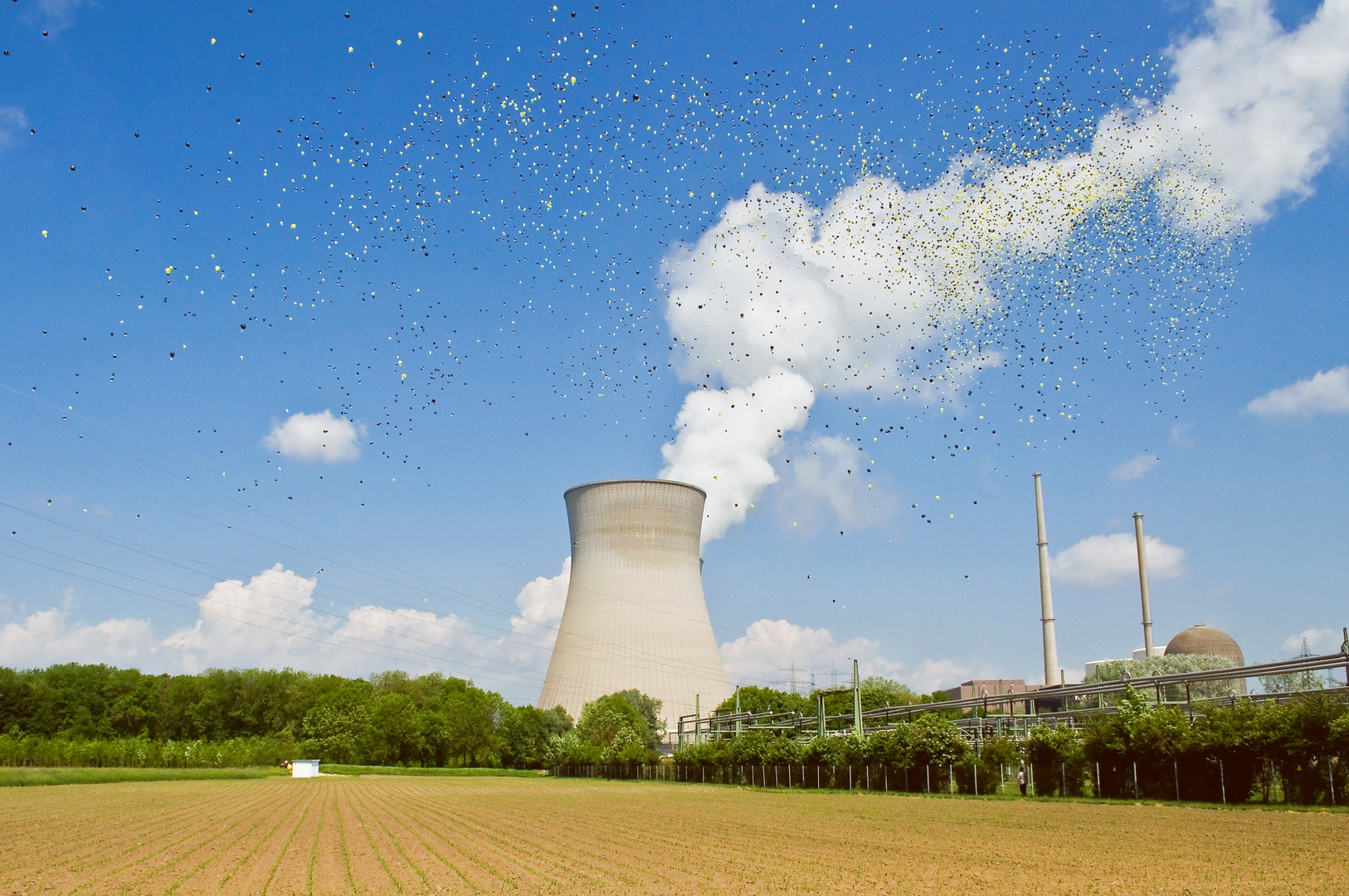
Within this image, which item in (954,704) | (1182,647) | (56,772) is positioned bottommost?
(56,772)

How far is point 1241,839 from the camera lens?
14906 mm

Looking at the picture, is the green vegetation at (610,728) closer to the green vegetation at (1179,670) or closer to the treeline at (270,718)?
the treeline at (270,718)

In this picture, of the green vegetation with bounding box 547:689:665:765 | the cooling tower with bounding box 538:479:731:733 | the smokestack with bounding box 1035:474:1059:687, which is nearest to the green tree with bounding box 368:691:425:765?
the green vegetation with bounding box 547:689:665:765

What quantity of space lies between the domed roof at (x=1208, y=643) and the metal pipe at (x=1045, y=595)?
25.3 meters

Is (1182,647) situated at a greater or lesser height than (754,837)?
greater

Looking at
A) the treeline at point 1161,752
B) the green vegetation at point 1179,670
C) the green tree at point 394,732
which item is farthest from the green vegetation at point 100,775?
the green vegetation at point 1179,670

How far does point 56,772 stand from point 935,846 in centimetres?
4386

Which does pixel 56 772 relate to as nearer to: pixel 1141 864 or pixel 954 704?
pixel 954 704

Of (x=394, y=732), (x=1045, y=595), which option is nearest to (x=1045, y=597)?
(x=1045, y=595)

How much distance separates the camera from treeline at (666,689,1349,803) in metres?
21.0

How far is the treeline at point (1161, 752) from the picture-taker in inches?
826

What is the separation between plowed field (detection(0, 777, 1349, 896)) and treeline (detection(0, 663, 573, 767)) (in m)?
43.8

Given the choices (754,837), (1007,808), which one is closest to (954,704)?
(1007,808)

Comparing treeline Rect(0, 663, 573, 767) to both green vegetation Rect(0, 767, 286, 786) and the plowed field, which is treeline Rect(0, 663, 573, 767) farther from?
the plowed field
